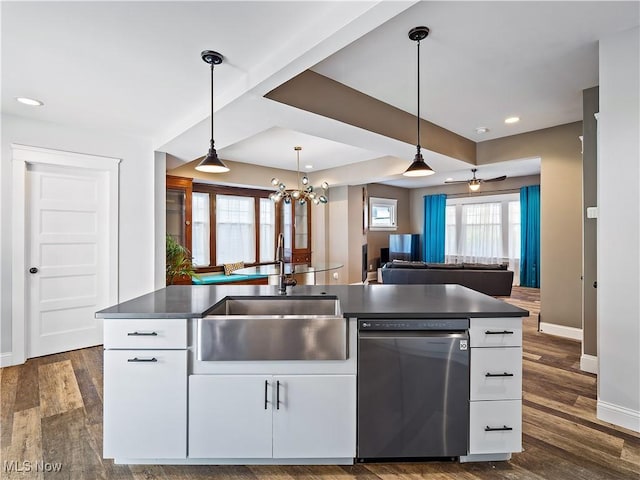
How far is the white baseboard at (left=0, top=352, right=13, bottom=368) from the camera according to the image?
327cm

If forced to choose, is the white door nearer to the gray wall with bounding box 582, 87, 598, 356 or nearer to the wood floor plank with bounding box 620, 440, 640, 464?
the wood floor plank with bounding box 620, 440, 640, 464

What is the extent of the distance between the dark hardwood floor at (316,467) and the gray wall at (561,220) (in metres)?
1.33

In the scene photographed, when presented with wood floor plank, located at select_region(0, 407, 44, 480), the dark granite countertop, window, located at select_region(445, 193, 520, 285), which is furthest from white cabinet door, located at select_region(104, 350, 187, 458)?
window, located at select_region(445, 193, 520, 285)

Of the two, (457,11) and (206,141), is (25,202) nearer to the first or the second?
(206,141)

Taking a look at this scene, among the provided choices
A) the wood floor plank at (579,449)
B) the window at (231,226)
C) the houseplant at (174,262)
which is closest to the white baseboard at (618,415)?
the wood floor plank at (579,449)

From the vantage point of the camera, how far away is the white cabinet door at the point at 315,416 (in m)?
1.77

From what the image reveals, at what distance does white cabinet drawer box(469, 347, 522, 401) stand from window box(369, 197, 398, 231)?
7064 millimetres

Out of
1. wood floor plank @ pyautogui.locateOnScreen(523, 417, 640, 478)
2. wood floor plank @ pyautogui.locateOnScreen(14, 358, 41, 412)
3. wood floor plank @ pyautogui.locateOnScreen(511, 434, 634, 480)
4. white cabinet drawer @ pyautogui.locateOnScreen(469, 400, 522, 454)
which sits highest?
white cabinet drawer @ pyautogui.locateOnScreen(469, 400, 522, 454)

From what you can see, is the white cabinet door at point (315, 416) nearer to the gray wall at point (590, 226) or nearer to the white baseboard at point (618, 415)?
the white baseboard at point (618, 415)

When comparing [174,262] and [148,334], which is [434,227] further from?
[148,334]

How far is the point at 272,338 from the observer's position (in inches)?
68.0

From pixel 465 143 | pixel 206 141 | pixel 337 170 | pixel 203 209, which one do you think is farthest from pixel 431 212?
pixel 206 141

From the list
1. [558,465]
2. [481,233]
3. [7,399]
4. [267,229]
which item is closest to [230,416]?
[558,465]

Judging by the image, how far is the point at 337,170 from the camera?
6.67m
